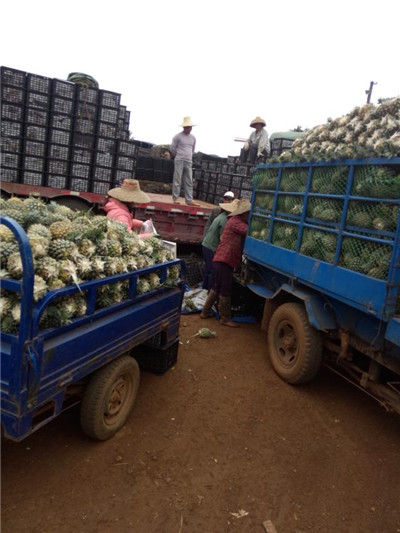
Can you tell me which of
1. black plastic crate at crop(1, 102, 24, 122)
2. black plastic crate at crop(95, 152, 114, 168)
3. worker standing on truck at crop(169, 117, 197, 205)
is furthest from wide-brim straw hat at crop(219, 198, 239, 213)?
black plastic crate at crop(1, 102, 24, 122)

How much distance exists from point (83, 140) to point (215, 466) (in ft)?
23.9

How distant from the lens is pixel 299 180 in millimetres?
4820

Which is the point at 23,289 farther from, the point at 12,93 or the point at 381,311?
the point at 12,93

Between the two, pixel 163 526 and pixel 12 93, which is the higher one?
pixel 12 93

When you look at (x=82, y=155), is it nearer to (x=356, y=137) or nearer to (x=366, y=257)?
(x=356, y=137)

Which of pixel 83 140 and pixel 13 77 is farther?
pixel 83 140

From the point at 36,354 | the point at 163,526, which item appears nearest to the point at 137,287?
the point at 36,354

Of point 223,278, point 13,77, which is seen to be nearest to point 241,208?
point 223,278

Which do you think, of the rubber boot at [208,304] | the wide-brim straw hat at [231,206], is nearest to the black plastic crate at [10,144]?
the wide-brim straw hat at [231,206]

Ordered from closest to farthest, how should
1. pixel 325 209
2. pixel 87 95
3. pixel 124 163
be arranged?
pixel 325 209, pixel 87 95, pixel 124 163

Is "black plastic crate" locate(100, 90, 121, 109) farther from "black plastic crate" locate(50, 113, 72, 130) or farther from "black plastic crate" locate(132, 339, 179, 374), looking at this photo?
"black plastic crate" locate(132, 339, 179, 374)

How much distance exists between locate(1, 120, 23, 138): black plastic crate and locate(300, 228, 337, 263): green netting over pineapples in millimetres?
6404

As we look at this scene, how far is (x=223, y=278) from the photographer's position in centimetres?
634

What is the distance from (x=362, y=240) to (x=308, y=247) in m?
0.75
